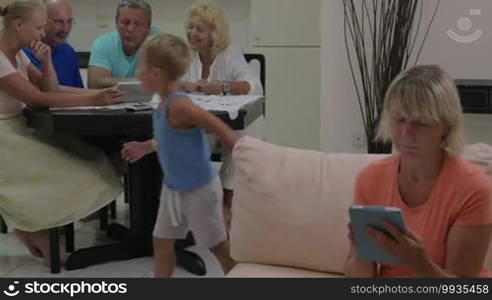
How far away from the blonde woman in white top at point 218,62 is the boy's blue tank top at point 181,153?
1.25m

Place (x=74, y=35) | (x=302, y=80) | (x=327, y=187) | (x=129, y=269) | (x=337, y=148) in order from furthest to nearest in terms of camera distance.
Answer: (x=74, y=35)
(x=302, y=80)
(x=337, y=148)
(x=129, y=269)
(x=327, y=187)

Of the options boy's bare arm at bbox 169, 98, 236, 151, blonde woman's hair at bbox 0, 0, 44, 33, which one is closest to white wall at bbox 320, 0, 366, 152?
blonde woman's hair at bbox 0, 0, 44, 33

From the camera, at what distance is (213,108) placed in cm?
299

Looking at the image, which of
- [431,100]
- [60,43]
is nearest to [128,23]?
[60,43]

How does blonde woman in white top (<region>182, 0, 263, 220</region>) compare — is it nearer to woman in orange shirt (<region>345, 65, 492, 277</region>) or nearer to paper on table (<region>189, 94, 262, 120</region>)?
paper on table (<region>189, 94, 262, 120</region>)

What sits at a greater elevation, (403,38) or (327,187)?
(403,38)

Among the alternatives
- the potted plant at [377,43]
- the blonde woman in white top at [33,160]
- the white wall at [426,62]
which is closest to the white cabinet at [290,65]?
the white wall at [426,62]

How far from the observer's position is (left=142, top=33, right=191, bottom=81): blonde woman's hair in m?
2.31

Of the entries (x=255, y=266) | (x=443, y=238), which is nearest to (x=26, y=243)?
(x=255, y=266)

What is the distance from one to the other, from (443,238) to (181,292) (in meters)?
0.62

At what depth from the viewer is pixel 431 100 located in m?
1.50

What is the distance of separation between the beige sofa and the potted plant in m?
1.99

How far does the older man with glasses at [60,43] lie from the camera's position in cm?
359

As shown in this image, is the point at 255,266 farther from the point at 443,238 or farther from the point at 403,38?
the point at 403,38
